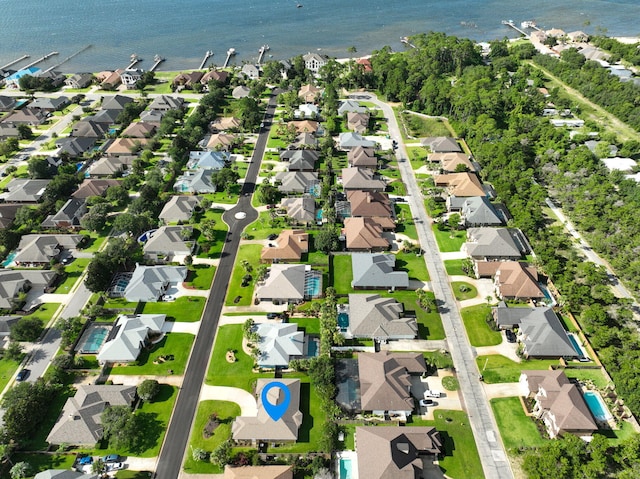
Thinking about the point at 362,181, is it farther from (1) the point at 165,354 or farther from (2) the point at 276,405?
(2) the point at 276,405

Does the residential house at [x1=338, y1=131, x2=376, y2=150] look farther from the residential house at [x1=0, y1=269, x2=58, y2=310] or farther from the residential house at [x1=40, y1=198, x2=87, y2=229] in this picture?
the residential house at [x1=0, y1=269, x2=58, y2=310]

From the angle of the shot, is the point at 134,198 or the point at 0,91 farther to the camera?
the point at 0,91

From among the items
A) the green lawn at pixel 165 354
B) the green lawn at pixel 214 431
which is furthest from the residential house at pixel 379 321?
the green lawn at pixel 165 354

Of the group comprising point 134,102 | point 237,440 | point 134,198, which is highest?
point 134,102

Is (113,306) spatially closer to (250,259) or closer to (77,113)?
(250,259)

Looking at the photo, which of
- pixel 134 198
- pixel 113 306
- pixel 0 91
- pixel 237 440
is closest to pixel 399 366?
pixel 237 440

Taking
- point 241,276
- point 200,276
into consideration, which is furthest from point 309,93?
point 200,276

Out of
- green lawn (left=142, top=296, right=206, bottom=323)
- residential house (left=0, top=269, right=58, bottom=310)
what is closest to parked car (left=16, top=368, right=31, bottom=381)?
residential house (left=0, top=269, right=58, bottom=310)
